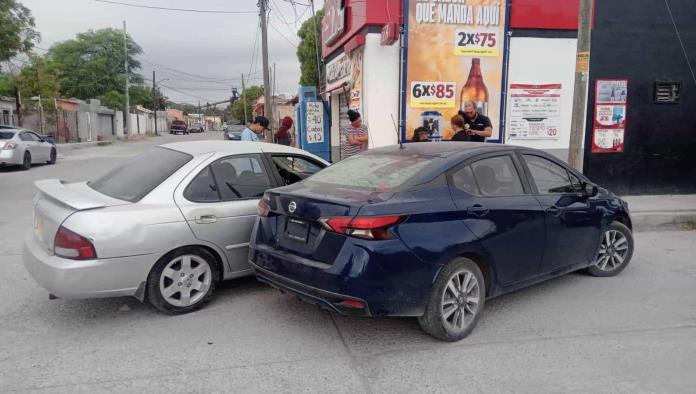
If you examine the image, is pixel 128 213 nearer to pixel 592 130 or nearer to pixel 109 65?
pixel 592 130

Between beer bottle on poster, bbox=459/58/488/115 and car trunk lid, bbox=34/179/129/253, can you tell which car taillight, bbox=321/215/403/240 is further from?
beer bottle on poster, bbox=459/58/488/115

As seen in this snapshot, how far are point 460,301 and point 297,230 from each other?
1.35 meters

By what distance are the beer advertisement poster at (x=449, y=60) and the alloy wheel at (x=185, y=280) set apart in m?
5.91

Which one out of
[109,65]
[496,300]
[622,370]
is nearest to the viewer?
[622,370]

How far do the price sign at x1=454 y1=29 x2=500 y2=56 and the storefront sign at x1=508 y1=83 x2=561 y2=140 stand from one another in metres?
→ 0.84

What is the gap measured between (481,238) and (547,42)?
24.1 ft

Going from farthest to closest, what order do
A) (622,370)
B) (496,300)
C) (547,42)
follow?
(547,42)
(496,300)
(622,370)

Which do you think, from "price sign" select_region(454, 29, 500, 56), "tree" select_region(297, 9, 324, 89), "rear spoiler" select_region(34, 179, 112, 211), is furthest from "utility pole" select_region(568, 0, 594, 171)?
"tree" select_region(297, 9, 324, 89)

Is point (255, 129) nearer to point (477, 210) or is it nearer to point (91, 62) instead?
point (477, 210)

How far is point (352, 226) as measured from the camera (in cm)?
353

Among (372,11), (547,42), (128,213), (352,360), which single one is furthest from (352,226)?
(547,42)

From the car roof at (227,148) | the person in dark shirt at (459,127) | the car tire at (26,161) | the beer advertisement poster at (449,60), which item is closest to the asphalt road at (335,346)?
the car roof at (227,148)

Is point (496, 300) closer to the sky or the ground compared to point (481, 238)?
closer to the ground

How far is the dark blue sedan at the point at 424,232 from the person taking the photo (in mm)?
3537
